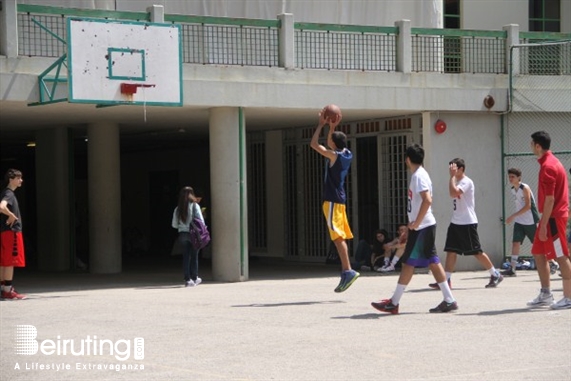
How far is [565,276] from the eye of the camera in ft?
42.4

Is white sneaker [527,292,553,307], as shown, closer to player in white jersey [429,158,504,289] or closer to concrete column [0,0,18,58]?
player in white jersey [429,158,504,289]

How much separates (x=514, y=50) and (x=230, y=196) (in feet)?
20.0

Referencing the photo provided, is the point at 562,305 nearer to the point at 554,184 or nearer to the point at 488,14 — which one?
the point at 554,184

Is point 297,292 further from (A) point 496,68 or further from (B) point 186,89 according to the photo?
(A) point 496,68

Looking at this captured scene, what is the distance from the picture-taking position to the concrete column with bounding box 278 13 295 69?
19672 millimetres

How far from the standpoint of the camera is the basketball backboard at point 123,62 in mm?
17141

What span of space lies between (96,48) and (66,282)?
4.96 m

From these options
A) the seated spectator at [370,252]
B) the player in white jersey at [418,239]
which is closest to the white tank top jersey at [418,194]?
the player in white jersey at [418,239]

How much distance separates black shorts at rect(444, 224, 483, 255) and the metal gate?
19.3ft

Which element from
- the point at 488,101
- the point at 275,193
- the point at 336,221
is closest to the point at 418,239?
the point at 336,221

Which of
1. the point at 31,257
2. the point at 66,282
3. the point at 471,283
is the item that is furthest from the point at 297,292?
the point at 31,257

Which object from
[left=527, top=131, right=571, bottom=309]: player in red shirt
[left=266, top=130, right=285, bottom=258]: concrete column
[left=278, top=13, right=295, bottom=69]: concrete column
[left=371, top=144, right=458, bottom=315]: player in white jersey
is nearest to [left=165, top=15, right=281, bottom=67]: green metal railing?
[left=278, top=13, right=295, bottom=69]: concrete column

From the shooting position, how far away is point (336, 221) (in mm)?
14312

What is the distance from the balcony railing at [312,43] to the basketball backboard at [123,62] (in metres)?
0.84
